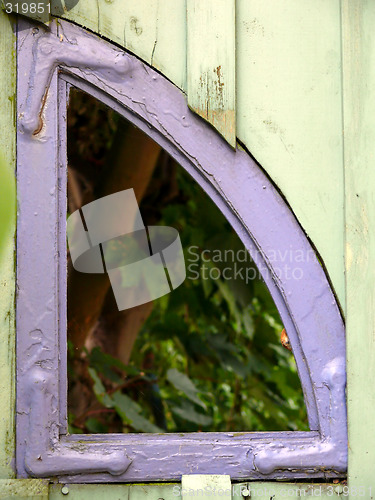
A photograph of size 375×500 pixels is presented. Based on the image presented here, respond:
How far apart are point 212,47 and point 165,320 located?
55.4 inches

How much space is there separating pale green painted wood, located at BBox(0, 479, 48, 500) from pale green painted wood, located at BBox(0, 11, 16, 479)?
0.7 inches

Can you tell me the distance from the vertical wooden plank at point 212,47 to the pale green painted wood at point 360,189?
200mm

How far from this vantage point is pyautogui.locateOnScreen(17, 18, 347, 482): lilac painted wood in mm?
1013

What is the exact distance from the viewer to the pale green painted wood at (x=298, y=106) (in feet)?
3.39

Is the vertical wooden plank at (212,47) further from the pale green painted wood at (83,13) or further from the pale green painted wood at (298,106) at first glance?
the pale green painted wood at (83,13)

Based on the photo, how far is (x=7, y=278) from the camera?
1.02 meters

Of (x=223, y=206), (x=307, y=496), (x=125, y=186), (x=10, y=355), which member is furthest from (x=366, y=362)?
(x=125, y=186)

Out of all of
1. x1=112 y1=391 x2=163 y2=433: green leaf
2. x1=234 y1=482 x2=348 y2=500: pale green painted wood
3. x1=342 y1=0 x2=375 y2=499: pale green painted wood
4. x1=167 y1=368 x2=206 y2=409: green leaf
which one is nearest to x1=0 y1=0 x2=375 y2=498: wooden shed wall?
x1=342 y1=0 x2=375 y2=499: pale green painted wood

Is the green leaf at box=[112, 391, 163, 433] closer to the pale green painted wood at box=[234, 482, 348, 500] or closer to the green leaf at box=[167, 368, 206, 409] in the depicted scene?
the green leaf at box=[167, 368, 206, 409]


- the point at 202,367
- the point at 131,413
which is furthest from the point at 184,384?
the point at 131,413

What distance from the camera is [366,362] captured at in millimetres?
1017

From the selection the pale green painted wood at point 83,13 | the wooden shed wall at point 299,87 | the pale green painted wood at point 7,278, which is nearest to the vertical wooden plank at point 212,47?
the wooden shed wall at point 299,87

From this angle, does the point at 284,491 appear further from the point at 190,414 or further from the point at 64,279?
the point at 190,414

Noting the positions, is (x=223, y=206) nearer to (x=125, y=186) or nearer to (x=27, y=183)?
(x=27, y=183)
